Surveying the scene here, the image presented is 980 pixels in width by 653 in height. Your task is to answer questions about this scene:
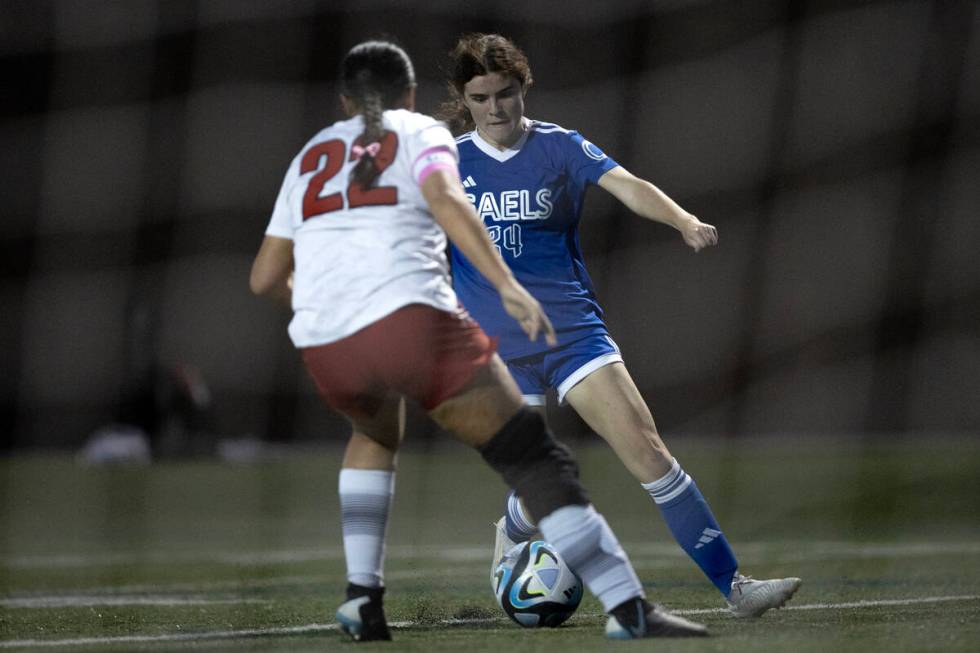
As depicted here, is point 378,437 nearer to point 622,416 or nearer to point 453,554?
point 622,416

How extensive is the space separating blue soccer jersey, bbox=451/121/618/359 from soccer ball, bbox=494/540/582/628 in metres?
0.73

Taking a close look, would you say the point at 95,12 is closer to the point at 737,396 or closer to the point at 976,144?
the point at 737,396

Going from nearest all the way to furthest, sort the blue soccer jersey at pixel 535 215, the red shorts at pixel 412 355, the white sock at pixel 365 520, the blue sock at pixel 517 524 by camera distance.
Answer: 1. the red shorts at pixel 412 355
2. the white sock at pixel 365 520
3. the blue soccer jersey at pixel 535 215
4. the blue sock at pixel 517 524

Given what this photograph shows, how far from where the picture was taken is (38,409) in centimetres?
1753

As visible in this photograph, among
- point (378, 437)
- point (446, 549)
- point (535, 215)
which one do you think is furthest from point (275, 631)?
point (446, 549)

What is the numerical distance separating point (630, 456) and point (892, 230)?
12.6m

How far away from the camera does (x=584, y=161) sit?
4984mm

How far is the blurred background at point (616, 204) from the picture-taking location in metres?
14.5

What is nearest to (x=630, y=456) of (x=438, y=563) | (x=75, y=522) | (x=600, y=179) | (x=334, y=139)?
(x=600, y=179)

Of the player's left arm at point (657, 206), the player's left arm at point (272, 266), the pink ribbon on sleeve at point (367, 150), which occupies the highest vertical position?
the pink ribbon on sleeve at point (367, 150)

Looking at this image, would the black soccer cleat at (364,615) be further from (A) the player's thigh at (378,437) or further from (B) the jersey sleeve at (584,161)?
(B) the jersey sleeve at (584,161)

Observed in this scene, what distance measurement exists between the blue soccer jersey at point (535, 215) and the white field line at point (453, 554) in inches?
109

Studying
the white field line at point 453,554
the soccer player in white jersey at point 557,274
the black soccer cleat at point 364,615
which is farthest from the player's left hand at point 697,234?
the white field line at point 453,554

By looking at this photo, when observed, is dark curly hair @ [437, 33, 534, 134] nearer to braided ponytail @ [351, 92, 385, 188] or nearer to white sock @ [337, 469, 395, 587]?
braided ponytail @ [351, 92, 385, 188]
